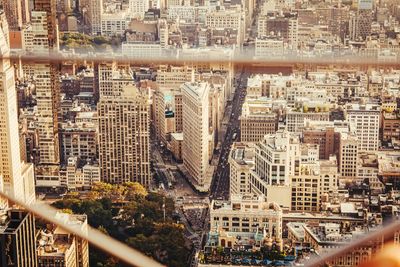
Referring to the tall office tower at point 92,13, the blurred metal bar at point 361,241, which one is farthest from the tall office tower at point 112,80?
the blurred metal bar at point 361,241

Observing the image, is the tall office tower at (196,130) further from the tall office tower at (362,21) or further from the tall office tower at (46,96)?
the tall office tower at (362,21)

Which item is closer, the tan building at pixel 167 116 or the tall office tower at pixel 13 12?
the tan building at pixel 167 116

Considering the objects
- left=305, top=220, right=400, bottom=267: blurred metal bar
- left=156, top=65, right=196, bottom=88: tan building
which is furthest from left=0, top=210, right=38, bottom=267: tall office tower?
left=156, top=65, right=196, bottom=88: tan building

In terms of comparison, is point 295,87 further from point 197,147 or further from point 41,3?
point 41,3

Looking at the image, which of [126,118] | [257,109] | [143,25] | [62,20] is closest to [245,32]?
[143,25]

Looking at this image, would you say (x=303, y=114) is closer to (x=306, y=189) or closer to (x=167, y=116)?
(x=167, y=116)

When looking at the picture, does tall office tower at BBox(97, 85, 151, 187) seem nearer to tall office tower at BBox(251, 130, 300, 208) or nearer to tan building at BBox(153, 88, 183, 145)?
tan building at BBox(153, 88, 183, 145)

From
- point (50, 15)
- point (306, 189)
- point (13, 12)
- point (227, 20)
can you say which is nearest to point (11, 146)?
point (306, 189)
